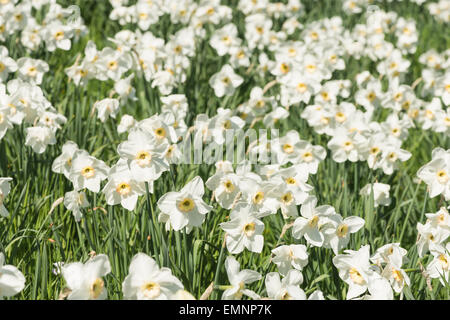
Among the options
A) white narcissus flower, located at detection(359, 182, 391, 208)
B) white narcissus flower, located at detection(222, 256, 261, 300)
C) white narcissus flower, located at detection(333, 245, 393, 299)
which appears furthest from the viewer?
white narcissus flower, located at detection(359, 182, 391, 208)

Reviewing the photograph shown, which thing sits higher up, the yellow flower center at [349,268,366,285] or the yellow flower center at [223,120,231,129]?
the yellow flower center at [223,120,231,129]

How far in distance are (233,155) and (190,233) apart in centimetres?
97

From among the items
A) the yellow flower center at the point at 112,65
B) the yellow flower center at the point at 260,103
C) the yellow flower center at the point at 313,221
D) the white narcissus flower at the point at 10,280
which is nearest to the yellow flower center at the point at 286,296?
the yellow flower center at the point at 313,221

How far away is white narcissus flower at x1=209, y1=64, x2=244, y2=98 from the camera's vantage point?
3637mm

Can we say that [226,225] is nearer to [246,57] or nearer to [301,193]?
[301,193]

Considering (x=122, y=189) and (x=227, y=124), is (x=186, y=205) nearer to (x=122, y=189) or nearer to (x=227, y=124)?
(x=122, y=189)

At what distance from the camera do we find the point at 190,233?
219cm

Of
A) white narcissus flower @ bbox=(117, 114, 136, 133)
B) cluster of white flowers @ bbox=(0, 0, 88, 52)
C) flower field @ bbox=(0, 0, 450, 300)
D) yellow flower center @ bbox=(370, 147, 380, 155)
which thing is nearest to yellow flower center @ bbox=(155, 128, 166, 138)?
flower field @ bbox=(0, 0, 450, 300)

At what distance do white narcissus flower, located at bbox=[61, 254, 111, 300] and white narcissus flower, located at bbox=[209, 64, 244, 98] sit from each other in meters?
2.24

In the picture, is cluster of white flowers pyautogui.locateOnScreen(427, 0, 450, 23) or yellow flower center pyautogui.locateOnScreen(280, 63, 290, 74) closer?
yellow flower center pyautogui.locateOnScreen(280, 63, 290, 74)

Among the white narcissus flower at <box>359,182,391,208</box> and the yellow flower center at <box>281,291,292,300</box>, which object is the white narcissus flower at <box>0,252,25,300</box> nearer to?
the yellow flower center at <box>281,291,292,300</box>

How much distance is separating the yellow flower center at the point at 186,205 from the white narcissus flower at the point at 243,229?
136 millimetres

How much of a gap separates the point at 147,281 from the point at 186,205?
432 millimetres

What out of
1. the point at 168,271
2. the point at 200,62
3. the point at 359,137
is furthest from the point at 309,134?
the point at 168,271
